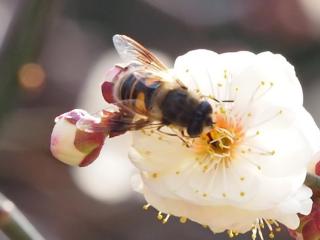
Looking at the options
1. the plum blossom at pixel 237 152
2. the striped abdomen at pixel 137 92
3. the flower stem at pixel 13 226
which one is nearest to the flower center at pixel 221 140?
the plum blossom at pixel 237 152

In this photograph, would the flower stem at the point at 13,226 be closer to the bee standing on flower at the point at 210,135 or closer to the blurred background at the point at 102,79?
the bee standing on flower at the point at 210,135

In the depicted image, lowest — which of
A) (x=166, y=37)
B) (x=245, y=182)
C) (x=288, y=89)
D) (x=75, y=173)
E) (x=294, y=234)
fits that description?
(x=75, y=173)

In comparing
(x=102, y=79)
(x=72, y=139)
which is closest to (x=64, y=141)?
(x=72, y=139)

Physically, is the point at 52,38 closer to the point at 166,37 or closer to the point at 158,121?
the point at 166,37

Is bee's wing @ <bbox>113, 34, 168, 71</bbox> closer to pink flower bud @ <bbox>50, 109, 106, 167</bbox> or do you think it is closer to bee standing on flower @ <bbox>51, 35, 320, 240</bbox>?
bee standing on flower @ <bbox>51, 35, 320, 240</bbox>

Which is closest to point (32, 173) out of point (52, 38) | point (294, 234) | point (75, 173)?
point (75, 173)

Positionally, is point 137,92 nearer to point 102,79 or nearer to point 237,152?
point 237,152

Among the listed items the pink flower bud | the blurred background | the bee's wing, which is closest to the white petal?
the pink flower bud
